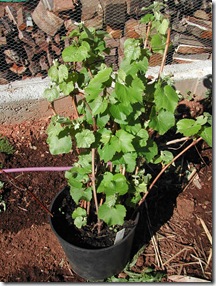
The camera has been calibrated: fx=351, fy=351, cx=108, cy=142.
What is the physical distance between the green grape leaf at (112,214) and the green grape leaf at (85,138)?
14.9 inches

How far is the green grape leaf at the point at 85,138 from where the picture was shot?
1.40 m

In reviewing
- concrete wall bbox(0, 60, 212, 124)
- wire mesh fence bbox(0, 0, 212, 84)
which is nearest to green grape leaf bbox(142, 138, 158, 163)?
concrete wall bbox(0, 60, 212, 124)

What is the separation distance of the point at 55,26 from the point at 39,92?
597mm

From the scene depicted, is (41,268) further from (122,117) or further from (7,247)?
(122,117)

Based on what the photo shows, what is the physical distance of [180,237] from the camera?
7.43ft

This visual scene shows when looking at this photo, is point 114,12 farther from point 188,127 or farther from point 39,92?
point 188,127

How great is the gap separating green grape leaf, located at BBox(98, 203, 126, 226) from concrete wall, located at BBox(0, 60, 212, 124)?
136 centimetres

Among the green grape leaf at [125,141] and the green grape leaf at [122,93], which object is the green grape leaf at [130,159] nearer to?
the green grape leaf at [125,141]

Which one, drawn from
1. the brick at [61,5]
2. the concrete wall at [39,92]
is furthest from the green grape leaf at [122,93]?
the brick at [61,5]

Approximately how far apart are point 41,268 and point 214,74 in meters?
1.97

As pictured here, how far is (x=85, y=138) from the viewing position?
1407 mm

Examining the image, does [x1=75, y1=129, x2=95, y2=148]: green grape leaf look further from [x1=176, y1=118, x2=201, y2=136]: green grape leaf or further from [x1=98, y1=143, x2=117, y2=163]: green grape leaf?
[x1=176, y1=118, x2=201, y2=136]: green grape leaf

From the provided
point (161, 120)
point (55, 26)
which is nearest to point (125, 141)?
point (161, 120)

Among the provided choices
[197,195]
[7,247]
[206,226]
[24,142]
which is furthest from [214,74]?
[7,247]
